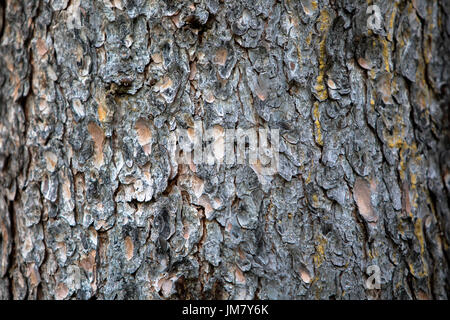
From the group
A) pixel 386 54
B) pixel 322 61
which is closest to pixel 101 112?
pixel 322 61

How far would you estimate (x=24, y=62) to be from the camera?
5.14 feet

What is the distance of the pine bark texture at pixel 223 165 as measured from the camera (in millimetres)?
1369

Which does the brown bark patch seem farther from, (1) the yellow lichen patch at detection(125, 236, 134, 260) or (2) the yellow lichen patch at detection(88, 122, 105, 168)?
(2) the yellow lichen patch at detection(88, 122, 105, 168)

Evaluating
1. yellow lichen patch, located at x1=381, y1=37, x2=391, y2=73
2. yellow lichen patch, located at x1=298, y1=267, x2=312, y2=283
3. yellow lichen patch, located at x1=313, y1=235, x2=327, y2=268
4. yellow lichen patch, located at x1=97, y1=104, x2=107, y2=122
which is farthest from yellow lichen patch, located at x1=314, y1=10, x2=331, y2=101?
yellow lichen patch, located at x1=97, y1=104, x2=107, y2=122

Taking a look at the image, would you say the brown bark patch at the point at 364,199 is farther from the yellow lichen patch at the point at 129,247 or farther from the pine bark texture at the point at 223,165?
the yellow lichen patch at the point at 129,247

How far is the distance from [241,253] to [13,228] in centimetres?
94

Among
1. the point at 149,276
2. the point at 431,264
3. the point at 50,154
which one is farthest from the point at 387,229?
the point at 50,154

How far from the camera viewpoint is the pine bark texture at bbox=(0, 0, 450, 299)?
1.37m

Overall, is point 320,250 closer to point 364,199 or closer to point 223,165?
point 364,199

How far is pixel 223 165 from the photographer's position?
4.54 feet

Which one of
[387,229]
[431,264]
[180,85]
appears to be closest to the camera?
[180,85]

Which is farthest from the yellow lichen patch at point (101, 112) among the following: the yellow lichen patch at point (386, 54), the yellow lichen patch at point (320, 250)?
the yellow lichen patch at point (386, 54)

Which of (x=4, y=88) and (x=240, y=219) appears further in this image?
(x=4, y=88)
